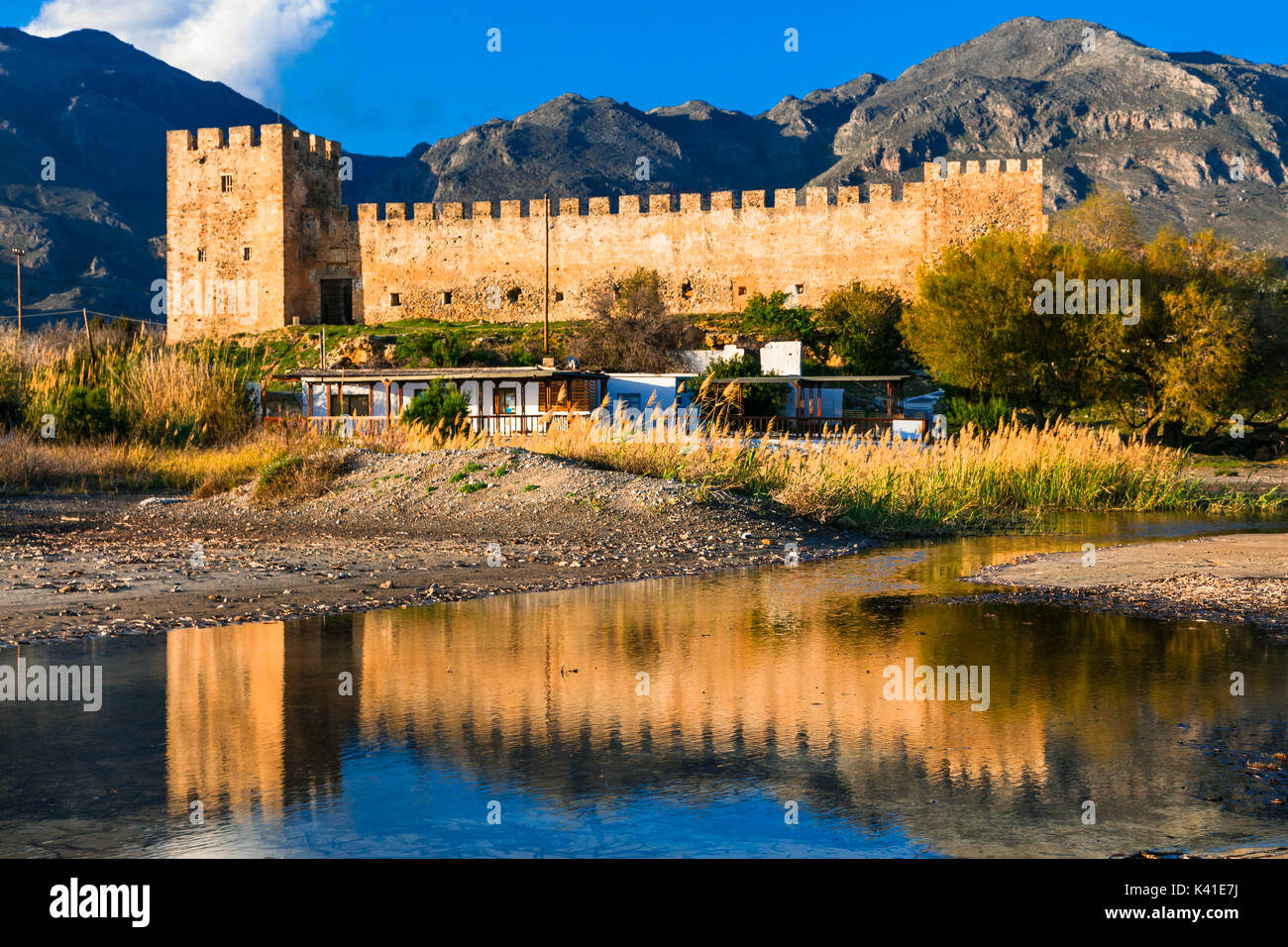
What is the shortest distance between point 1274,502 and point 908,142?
125253 millimetres

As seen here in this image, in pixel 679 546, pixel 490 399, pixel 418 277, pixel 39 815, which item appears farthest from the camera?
pixel 418 277

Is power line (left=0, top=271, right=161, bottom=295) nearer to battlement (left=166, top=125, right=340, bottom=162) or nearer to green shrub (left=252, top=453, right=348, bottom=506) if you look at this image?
battlement (left=166, top=125, right=340, bottom=162)

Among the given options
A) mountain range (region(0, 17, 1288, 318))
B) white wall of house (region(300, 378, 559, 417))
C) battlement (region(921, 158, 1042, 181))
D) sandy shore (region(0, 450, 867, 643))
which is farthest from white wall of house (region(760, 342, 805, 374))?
mountain range (region(0, 17, 1288, 318))

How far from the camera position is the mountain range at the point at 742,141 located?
11375cm

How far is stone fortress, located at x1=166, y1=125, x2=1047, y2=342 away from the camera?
174 ft

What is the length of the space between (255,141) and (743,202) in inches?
924

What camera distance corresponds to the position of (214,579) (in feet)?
36.3

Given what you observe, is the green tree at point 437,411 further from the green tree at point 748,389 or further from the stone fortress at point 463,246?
the stone fortress at point 463,246

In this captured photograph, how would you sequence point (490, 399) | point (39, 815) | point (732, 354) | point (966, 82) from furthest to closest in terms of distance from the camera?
point (966, 82), point (732, 354), point (490, 399), point (39, 815)

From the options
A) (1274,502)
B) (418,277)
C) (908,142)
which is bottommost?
(1274,502)

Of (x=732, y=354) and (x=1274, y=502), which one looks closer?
(x=1274, y=502)

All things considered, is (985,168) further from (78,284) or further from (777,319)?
(78,284)
